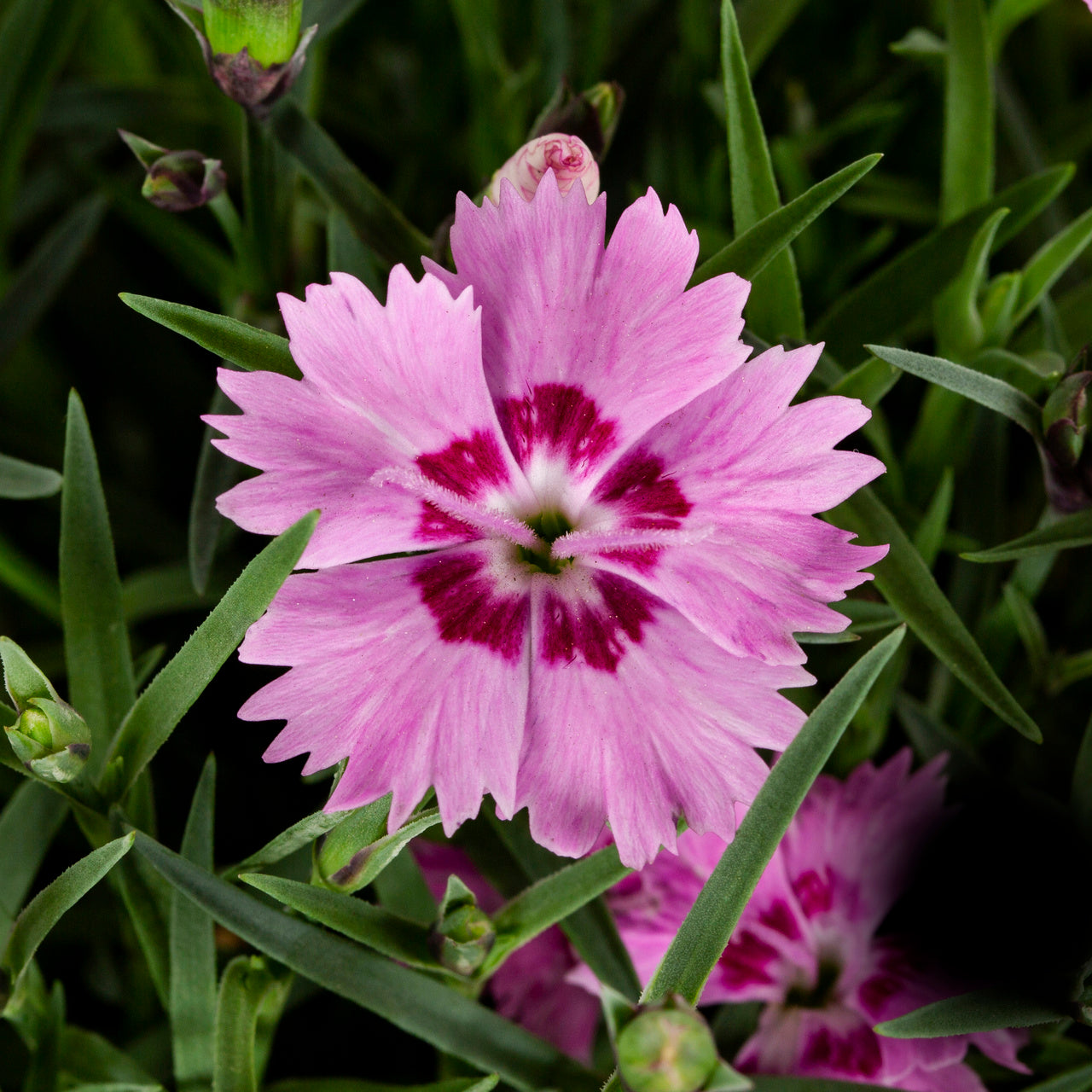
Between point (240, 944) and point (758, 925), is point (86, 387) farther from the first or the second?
point (758, 925)

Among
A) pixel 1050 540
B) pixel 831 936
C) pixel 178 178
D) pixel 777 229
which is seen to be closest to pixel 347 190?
pixel 178 178

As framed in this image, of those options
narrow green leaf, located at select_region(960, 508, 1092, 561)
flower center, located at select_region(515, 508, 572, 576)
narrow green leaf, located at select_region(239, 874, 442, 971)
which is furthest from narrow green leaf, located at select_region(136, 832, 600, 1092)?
narrow green leaf, located at select_region(960, 508, 1092, 561)

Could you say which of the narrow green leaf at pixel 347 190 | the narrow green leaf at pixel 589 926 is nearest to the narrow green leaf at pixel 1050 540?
the narrow green leaf at pixel 589 926

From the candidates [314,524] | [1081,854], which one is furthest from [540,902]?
[1081,854]

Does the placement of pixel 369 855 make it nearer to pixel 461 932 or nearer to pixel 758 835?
pixel 461 932

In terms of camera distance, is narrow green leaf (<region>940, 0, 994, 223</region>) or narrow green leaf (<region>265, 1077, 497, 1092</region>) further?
narrow green leaf (<region>940, 0, 994, 223</region>)

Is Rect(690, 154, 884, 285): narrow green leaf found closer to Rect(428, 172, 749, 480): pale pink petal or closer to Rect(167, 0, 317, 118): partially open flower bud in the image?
Rect(428, 172, 749, 480): pale pink petal
